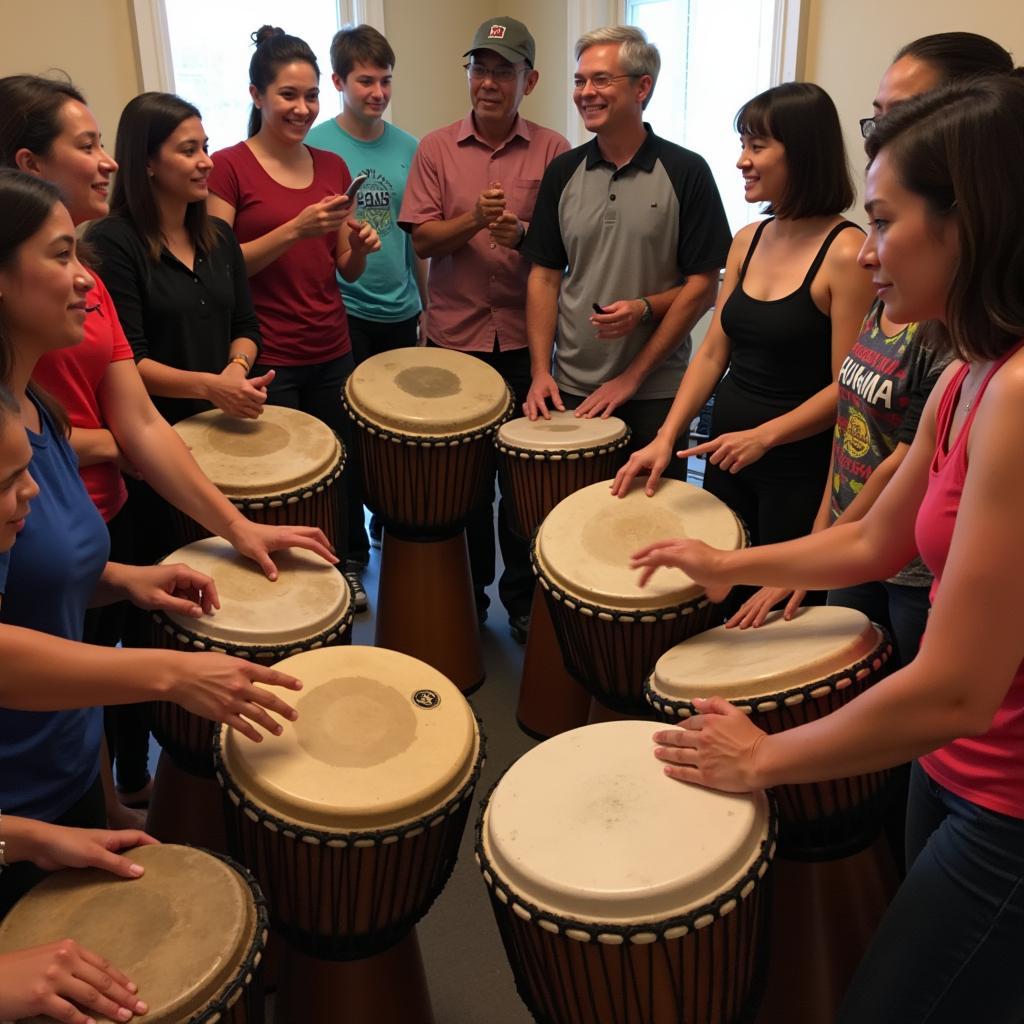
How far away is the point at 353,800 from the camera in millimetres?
1325

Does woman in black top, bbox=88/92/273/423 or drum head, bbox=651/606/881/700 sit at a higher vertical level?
woman in black top, bbox=88/92/273/423

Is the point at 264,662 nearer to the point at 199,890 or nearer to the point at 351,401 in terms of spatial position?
the point at 199,890

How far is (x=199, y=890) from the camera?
118cm

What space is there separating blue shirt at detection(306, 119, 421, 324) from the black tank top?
4.64 ft

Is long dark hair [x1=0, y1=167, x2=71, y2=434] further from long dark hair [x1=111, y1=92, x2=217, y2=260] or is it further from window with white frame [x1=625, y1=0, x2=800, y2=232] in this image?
window with white frame [x1=625, y1=0, x2=800, y2=232]

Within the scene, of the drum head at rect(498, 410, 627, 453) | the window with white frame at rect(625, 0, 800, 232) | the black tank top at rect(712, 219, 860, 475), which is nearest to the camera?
the black tank top at rect(712, 219, 860, 475)

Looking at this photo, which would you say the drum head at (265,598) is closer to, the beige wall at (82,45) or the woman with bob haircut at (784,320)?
the woman with bob haircut at (784,320)

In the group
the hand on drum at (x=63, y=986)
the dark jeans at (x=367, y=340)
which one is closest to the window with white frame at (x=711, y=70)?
the dark jeans at (x=367, y=340)

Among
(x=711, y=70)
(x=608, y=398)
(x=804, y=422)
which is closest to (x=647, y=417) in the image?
(x=608, y=398)

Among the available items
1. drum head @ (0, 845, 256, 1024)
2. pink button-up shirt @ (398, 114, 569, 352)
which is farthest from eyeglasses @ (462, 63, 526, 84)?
drum head @ (0, 845, 256, 1024)

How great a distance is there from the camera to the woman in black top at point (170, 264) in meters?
2.16

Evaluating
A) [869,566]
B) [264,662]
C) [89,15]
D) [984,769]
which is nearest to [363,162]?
[89,15]

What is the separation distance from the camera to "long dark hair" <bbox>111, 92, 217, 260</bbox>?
219 cm

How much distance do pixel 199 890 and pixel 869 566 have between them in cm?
99
